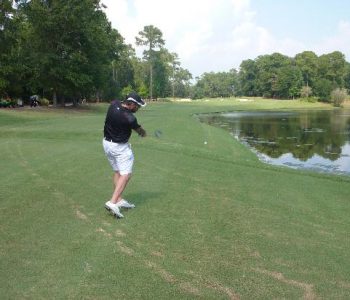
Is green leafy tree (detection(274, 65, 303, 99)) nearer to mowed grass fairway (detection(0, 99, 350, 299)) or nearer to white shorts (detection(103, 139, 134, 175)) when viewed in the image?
mowed grass fairway (detection(0, 99, 350, 299))

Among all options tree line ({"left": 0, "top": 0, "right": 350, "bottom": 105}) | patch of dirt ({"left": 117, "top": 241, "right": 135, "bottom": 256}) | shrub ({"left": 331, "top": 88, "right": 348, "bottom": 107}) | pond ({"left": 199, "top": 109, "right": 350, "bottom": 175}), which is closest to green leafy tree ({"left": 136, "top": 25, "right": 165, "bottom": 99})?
tree line ({"left": 0, "top": 0, "right": 350, "bottom": 105})

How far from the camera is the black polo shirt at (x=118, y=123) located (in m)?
7.97

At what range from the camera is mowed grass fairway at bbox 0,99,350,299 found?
5.42 meters

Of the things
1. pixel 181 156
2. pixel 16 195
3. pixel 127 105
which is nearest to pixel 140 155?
pixel 181 156

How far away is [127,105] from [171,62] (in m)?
139

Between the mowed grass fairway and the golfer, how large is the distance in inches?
21.0

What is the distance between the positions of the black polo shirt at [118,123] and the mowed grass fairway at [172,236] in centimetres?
140

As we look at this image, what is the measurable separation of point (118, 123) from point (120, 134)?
0.20 m

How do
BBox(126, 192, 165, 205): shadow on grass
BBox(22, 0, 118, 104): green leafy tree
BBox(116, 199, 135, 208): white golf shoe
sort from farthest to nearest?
BBox(22, 0, 118, 104): green leafy tree
BBox(126, 192, 165, 205): shadow on grass
BBox(116, 199, 135, 208): white golf shoe

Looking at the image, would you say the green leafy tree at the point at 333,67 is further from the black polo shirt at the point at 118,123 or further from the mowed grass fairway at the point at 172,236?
the black polo shirt at the point at 118,123

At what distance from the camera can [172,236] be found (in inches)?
282

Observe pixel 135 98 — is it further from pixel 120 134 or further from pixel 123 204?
pixel 123 204

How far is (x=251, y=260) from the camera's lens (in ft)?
20.6

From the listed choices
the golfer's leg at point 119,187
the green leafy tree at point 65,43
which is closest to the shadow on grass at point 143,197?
the golfer's leg at point 119,187
